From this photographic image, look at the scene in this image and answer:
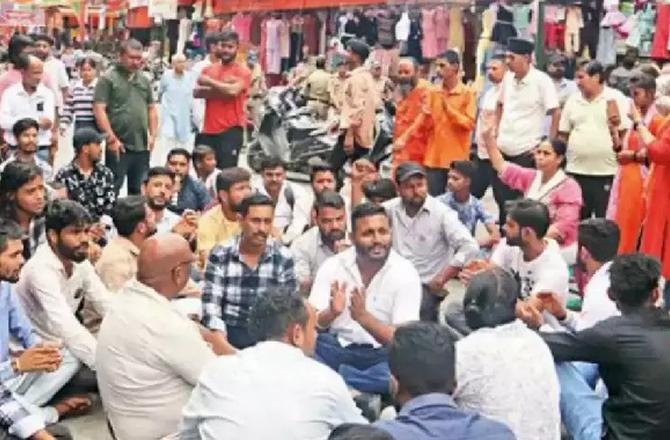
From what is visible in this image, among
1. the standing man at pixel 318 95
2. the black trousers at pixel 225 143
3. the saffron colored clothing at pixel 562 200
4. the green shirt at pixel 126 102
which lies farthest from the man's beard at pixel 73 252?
the standing man at pixel 318 95

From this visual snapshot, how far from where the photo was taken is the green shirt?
8773 millimetres

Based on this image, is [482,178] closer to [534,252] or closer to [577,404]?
[534,252]

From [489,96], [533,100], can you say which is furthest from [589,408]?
[489,96]

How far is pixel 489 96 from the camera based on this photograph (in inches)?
357

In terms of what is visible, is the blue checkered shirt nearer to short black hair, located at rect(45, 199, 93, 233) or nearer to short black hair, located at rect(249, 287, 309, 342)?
short black hair, located at rect(45, 199, 93, 233)

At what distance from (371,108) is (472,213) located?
3315 millimetres

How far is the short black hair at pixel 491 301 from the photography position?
3.86m

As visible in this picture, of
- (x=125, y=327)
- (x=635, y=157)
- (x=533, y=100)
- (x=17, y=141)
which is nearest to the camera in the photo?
(x=125, y=327)

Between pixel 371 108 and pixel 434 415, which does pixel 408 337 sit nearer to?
pixel 434 415

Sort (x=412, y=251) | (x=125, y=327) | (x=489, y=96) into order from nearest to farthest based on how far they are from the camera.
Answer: (x=125, y=327)
(x=412, y=251)
(x=489, y=96)

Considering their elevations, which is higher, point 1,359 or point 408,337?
point 408,337

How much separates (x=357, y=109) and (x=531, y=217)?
15.6 ft

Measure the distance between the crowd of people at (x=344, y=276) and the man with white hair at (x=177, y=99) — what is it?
45.2 inches

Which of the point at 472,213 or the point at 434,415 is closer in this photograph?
the point at 434,415
